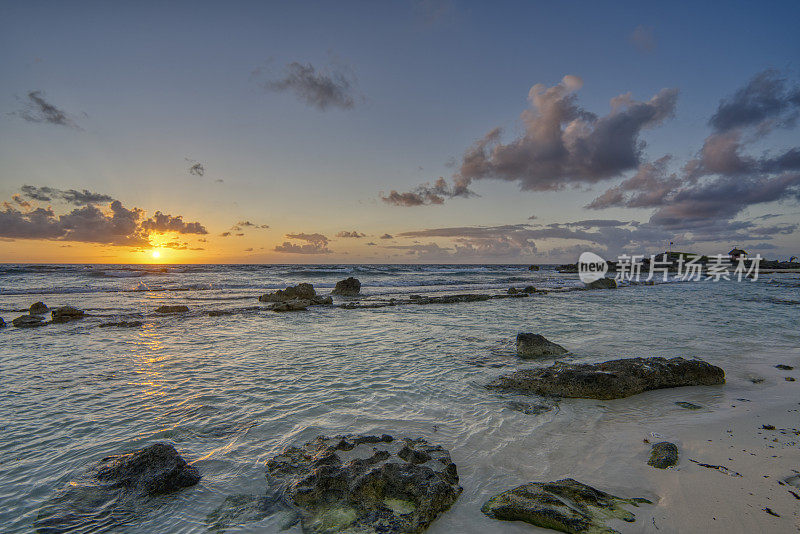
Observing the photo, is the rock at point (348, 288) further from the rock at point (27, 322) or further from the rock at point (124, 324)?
the rock at point (27, 322)

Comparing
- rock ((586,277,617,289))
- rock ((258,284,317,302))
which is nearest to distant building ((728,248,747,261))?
rock ((586,277,617,289))

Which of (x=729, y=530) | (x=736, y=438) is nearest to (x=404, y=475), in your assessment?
(x=729, y=530)

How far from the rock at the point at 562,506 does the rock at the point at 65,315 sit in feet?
58.8

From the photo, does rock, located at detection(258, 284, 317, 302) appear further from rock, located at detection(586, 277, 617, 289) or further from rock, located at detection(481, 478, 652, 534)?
rock, located at detection(586, 277, 617, 289)

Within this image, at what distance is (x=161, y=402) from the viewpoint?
5.84 meters

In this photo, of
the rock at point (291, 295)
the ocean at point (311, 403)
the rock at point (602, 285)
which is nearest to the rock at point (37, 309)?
the ocean at point (311, 403)

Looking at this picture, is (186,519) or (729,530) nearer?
(729,530)

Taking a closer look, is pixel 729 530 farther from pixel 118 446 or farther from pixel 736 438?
pixel 118 446

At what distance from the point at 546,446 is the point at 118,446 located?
207 inches

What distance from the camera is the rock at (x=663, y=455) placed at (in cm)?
389

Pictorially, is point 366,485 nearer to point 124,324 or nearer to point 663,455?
point 663,455

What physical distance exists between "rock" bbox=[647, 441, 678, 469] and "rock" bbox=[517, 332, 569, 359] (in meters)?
4.52

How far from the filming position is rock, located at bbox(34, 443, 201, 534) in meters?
3.12

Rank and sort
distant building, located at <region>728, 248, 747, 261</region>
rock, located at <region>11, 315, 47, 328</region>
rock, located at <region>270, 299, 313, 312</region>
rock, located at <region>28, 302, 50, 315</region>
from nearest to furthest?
rock, located at <region>11, 315, 47, 328</region>
rock, located at <region>28, 302, 50, 315</region>
rock, located at <region>270, 299, 313, 312</region>
distant building, located at <region>728, 248, 747, 261</region>
